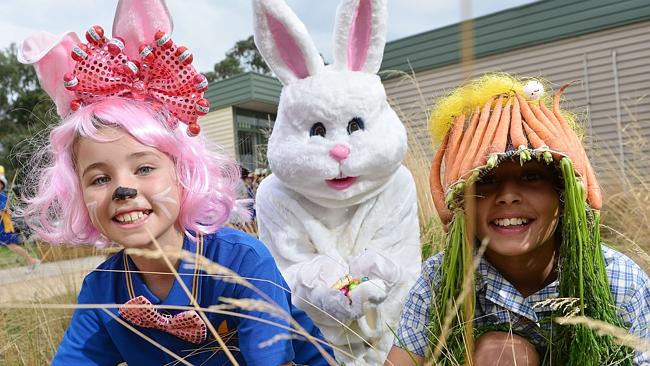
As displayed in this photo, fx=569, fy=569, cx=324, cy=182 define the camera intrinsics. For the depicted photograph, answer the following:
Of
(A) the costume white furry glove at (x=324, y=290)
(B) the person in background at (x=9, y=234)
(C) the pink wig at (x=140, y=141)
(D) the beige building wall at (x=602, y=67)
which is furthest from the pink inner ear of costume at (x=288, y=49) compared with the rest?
(D) the beige building wall at (x=602, y=67)

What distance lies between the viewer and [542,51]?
25.5ft

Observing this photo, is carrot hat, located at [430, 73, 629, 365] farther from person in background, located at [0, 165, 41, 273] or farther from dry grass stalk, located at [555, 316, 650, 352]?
person in background, located at [0, 165, 41, 273]

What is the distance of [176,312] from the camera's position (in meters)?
1.58

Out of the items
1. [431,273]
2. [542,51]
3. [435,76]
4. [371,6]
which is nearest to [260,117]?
[435,76]

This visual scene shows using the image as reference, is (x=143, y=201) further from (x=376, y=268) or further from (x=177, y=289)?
(x=376, y=268)

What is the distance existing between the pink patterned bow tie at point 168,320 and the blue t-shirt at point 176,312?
1.5 inches

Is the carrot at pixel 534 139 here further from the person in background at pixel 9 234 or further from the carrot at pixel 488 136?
the person in background at pixel 9 234

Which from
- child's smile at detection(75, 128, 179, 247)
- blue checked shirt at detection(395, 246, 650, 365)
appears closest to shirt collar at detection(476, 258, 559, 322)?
blue checked shirt at detection(395, 246, 650, 365)

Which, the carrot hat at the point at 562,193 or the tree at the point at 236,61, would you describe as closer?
the carrot hat at the point at 562,193

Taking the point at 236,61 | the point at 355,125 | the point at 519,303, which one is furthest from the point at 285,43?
the point at 236,61

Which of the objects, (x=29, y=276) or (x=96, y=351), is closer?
(x=96, y=351)

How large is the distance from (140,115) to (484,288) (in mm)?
1013

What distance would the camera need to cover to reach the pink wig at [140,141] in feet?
4.85

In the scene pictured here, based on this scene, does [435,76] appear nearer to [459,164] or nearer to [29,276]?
[29,276]
